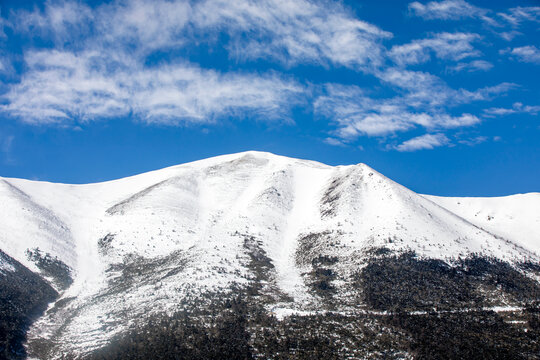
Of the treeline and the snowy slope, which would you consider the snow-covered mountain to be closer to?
the snowy slope

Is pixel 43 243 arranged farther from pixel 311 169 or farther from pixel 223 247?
pixel 311 169

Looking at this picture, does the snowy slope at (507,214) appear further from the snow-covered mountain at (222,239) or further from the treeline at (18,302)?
the treeline at (18,302)

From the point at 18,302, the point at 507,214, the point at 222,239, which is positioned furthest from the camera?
the point at 507,214

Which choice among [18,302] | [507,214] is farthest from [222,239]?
[507,214]

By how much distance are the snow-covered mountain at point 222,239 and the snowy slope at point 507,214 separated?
33 centimetres

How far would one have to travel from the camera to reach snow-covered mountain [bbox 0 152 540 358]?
36.1m

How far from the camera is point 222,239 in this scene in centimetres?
5234

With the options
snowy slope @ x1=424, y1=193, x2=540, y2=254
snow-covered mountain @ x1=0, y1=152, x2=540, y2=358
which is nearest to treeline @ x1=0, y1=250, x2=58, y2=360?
snow-covered mountain @ x1=0, y1=152, x2=540, y2=358

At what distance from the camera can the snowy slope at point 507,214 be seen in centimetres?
5859

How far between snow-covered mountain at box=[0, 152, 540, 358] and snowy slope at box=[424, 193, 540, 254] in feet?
1.07

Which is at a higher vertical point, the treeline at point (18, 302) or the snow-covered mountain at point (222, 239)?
the snow-covered mountain at point (222, 239)

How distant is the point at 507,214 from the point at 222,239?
5686 centimetres

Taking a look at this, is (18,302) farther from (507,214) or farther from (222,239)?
(507,214)

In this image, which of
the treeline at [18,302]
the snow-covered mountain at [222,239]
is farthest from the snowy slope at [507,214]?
the treeline at [18,302]
